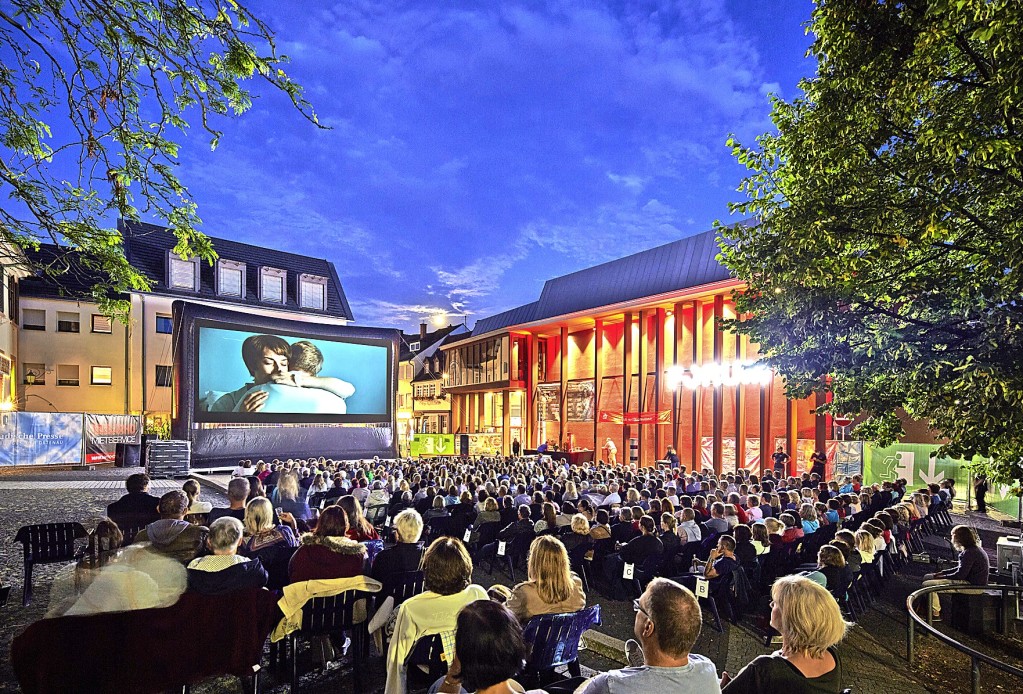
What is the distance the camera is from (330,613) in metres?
4.74

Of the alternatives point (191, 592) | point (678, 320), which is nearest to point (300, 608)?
point (191, 592)

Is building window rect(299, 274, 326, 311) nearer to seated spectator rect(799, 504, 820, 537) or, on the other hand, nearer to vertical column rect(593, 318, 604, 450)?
vertical column rect(593, 318, 604, 450)

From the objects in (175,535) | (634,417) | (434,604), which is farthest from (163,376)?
(434,604)

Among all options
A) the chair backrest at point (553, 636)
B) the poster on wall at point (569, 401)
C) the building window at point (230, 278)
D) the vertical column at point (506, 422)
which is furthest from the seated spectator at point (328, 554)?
the vertical column at point (506, 422)

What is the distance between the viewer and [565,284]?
119 feet

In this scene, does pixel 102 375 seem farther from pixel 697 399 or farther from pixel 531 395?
pixel 697 399

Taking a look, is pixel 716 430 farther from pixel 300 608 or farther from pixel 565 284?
pixel 300 608

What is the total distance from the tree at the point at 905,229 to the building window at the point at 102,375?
33876 mm

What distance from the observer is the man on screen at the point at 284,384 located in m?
24.8

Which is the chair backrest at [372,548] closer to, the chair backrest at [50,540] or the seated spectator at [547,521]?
the seated spectator at [547,521]

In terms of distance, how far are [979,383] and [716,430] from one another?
20614mm

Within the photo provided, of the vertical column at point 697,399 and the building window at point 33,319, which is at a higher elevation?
the building window at point 33,319

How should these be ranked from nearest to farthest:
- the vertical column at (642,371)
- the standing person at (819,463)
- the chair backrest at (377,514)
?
the chair backrest at (377,514), the standing person at (819,463), the vertical column at (642,371)

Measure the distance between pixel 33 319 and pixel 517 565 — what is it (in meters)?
33.0
